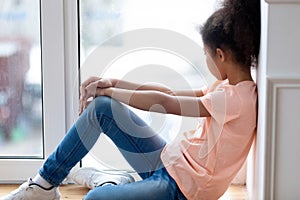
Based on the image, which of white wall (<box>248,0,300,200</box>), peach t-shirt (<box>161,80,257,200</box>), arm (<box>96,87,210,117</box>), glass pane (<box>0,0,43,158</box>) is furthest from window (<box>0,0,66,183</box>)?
white wall (<box>248,0,300,200</box>)

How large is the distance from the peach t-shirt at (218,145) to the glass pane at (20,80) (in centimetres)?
71

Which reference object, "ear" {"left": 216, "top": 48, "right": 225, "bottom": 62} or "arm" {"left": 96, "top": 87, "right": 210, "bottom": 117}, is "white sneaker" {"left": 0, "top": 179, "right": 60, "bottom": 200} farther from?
"ear" {"left": 216, "top": 48, "right": 225, "bottom": 62}

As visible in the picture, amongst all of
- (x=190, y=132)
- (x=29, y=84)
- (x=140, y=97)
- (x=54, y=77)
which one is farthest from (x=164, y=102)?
(x=29, y=84)

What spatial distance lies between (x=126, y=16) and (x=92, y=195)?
746 mm

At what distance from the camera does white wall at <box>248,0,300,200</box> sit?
1349 millimetres

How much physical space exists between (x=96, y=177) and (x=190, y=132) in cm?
46

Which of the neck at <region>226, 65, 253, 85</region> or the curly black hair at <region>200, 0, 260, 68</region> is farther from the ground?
the curly black hair at <region>200, 0, 260, 68</region>

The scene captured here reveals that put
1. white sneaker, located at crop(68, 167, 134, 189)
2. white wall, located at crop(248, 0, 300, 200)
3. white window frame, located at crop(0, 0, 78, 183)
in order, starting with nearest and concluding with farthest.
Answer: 1. white wall, located at crop(248, 0, 300, 200)
2. white sneaker, located at crop(68, 167, 134, 189)
3. white window frame, located at crop(0, 0, 78, 183)

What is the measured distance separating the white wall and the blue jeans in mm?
310

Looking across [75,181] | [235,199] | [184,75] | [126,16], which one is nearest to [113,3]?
[126,16]

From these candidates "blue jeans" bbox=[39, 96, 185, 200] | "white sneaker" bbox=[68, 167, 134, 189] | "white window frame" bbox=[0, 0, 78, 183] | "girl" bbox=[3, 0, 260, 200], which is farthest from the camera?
"white window frame" bbox=[0, 0, 78, 183]

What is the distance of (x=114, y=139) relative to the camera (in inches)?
64.5

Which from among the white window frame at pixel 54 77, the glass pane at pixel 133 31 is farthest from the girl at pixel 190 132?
the white window frame at pixel 54 77

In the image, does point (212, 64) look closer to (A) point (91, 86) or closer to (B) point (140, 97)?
(B) point (140, 97)
